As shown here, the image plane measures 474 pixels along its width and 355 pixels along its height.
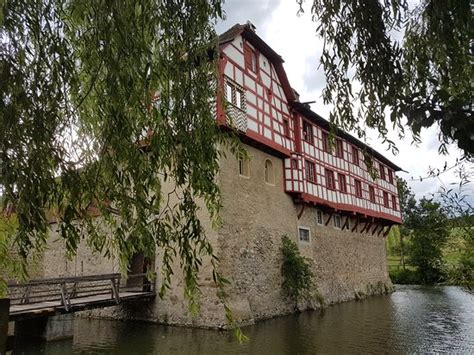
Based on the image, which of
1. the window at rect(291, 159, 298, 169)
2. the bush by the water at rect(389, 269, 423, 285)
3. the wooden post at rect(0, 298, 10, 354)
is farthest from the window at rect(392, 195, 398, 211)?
the wooden post at rect(0, 298, 10, 354)

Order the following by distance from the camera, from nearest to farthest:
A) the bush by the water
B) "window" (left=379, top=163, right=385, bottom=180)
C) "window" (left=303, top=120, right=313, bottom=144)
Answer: "window" (left=303, top=120, right=313, bottom=144), "window" (left=379, top=163, right=385, bottom=180), the bush by the water

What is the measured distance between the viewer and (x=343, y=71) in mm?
3988

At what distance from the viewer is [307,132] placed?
1750cm

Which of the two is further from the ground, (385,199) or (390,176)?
(390,176)

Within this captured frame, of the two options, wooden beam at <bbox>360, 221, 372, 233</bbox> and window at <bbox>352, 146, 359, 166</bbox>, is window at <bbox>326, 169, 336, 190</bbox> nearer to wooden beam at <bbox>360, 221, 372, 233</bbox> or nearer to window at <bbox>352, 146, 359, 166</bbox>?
window at <bbox>352, 146, 359, 166</bbox>

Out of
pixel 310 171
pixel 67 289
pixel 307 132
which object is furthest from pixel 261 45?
pixel 67 289

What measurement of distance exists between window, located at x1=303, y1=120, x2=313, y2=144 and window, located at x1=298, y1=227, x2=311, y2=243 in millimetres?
3674

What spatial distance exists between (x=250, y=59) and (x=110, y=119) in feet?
40.4

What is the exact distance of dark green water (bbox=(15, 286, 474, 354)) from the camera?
930 centimetres

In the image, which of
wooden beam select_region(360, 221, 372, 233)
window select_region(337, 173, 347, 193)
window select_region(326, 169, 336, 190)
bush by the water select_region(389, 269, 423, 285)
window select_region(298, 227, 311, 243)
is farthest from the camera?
bush by the water select_region(389, 269, 423, 285)

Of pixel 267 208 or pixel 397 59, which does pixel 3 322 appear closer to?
pixel 397 59

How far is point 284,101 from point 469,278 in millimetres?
12535

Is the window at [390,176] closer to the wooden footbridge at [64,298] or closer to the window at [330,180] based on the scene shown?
the window at [330,180]

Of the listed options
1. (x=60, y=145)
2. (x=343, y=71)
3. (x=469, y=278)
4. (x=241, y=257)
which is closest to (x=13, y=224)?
(x=60, y=145)
